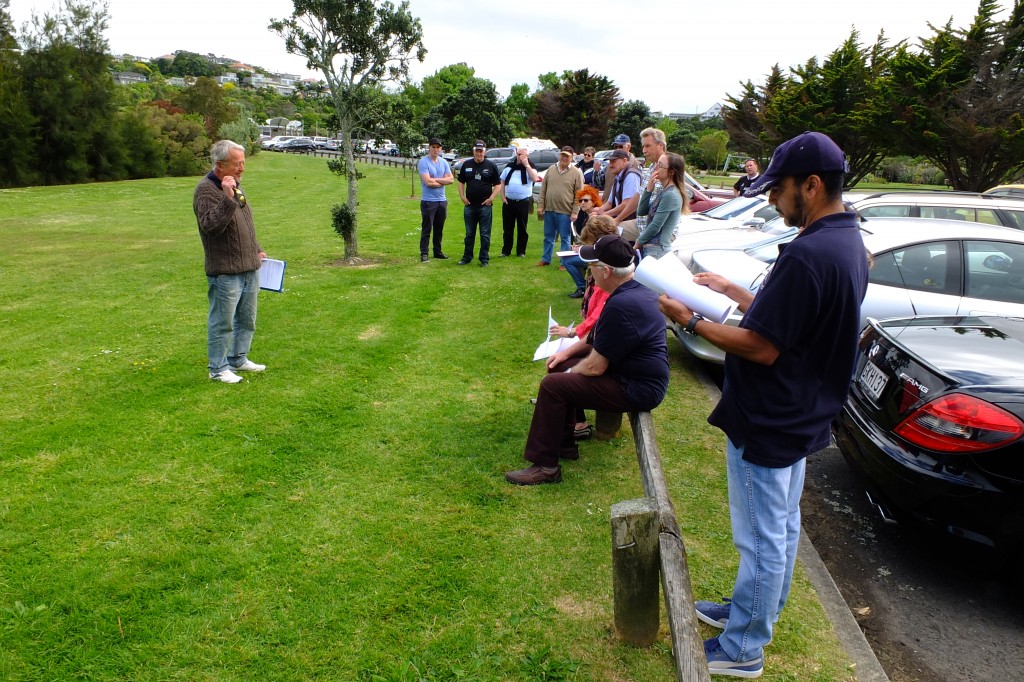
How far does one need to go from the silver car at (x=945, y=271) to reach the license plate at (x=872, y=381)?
1.45 m

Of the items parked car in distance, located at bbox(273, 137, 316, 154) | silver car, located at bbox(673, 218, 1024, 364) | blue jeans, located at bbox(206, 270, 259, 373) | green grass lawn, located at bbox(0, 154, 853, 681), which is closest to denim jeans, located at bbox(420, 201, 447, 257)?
green grass lawn, located at bbox(0, 154, 853, 681)

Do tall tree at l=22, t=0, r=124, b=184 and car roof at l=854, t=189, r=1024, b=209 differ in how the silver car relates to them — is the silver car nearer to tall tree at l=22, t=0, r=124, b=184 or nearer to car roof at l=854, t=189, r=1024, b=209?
car roof at l=854, t=189, r=1024, b=209

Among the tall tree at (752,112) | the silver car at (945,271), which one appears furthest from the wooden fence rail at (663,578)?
the tall tree at (752,112)

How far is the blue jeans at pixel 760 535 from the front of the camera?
7.93 feet

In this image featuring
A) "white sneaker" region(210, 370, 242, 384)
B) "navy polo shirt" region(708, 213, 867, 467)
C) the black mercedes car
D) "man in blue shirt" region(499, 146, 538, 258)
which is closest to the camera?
"navy polo shirt" region(708, 213, 867, 467)

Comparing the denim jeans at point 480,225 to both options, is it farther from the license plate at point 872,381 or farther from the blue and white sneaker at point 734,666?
the blue and white sneaker at point 734,666

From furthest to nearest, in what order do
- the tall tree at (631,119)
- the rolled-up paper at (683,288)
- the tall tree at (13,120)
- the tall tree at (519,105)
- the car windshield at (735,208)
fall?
1. the tall tree at (519,105)
2. the tall tree at (631,119)
3. the tall tree at (13,120)
4. the car windshield at (735,208)
5. the rolled-up paper at (683,288)

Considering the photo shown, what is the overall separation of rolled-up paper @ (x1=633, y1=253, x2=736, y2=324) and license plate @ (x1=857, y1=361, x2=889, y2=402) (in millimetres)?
1724

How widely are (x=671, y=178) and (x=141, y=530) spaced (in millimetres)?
5348

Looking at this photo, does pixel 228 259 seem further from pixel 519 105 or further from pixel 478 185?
pixel 519 105

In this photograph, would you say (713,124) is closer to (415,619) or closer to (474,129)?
(474,129)

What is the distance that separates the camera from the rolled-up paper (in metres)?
2.53

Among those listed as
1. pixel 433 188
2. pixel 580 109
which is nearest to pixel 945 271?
pixel 433 188

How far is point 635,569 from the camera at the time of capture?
2680 mm
